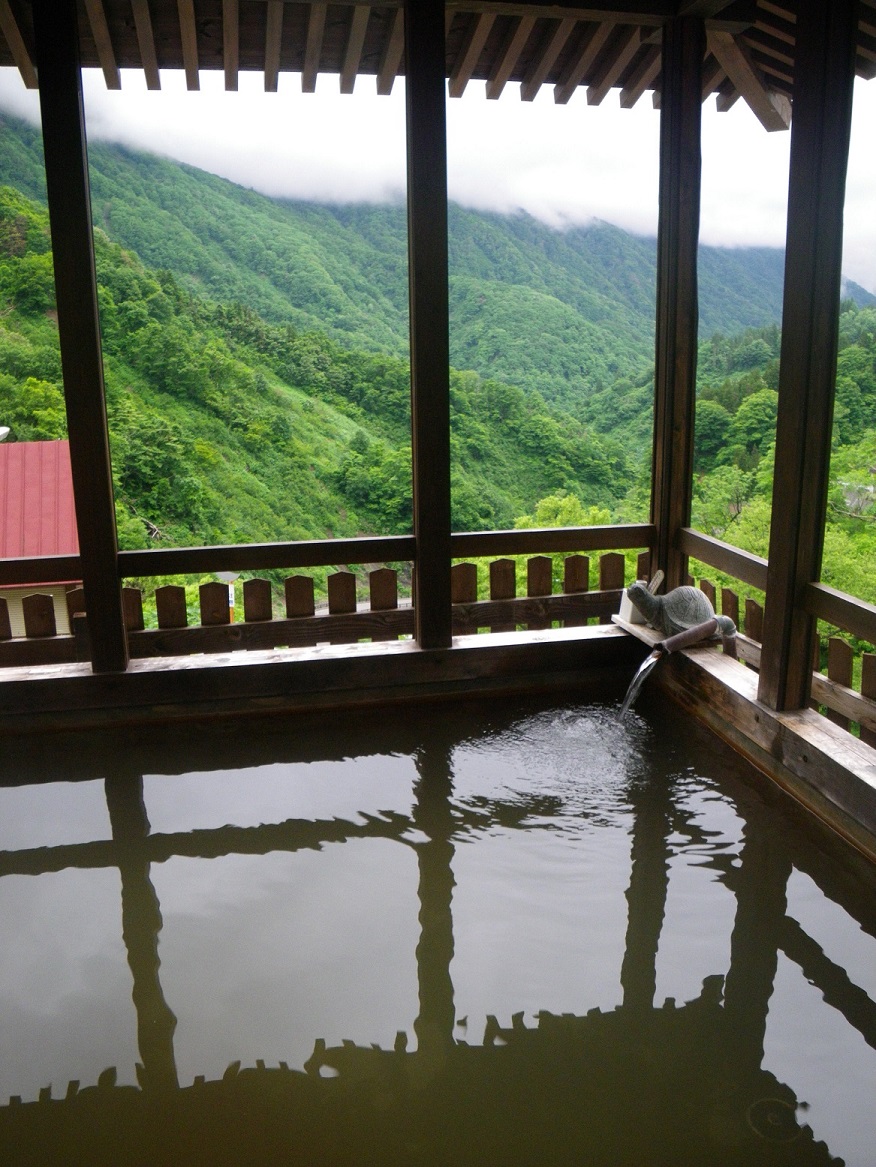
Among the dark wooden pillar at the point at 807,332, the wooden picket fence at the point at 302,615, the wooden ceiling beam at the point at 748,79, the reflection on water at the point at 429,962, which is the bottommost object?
the reflection on water at the point at 429,962

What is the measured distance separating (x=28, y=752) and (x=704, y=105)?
4.17 meters

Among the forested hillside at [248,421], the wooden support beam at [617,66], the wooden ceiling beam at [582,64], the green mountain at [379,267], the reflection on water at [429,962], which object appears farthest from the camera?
the green mountain at [379,267]

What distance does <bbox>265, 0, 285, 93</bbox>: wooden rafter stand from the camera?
12.3 ft

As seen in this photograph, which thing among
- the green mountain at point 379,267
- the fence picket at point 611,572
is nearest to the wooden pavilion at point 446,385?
the fence picket at point 611,572

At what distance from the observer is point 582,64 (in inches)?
165

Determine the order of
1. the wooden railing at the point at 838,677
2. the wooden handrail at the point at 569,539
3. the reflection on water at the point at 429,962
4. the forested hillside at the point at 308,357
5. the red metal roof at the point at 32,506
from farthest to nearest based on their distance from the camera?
the forested hillside at the point at 308,357 < the red metal roof at the point at 32,506 < the wooden handrail at the point at 569,539 < the wooden railing at the point at 838,677 < the reflection on water at the point at 429,962

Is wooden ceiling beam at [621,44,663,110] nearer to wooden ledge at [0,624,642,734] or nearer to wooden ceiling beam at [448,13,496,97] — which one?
wooden ceiling beam at [448,13,496,97]

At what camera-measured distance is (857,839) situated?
113 inches

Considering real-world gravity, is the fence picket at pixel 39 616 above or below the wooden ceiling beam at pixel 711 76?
below

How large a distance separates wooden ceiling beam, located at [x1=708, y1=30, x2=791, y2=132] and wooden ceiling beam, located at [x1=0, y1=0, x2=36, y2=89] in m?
2.95

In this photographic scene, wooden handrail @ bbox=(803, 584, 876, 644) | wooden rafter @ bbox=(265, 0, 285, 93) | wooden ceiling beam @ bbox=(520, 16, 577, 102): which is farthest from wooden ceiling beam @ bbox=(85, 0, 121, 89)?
wooden handrail @ bbox=(803, 584, 876, 644)

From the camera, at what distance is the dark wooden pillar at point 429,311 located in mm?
3734

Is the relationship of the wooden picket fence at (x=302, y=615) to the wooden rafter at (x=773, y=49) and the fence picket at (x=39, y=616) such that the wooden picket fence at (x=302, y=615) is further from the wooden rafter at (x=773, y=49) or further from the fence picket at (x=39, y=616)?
the wooden rafter at (x=773, y=49)

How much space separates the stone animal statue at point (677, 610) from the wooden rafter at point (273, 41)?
109 inches
